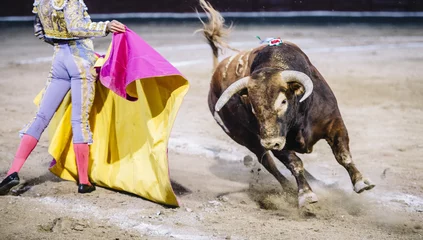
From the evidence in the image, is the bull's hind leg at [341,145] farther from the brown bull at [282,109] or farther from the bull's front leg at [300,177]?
the bull's front leg at [300,177]

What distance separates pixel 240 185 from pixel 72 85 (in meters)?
1.39

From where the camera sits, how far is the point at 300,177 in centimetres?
421

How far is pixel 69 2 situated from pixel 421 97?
14.7 ft

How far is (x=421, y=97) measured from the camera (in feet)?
23.8

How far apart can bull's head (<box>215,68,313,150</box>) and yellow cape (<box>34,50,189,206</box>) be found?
526 millimetres

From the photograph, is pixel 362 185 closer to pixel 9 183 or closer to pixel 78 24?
pixel 78 24

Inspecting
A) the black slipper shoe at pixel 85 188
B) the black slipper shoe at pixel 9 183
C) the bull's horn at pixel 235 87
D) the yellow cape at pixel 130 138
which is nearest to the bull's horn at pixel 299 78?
the bull's horn at pixel 235 87

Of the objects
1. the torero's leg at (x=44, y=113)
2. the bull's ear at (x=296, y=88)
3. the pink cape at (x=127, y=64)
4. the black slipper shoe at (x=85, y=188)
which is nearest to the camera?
the bull's ear at (x=296, y=88)

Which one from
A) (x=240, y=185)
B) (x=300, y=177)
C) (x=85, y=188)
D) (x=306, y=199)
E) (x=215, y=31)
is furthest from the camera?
(x=215, y=31)

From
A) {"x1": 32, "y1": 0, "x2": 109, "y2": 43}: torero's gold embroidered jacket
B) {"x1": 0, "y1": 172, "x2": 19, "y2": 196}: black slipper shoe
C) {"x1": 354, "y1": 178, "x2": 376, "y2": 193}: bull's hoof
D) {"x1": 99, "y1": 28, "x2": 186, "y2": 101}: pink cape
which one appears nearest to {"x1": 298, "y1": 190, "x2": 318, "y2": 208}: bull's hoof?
{"x1": 354, "y1": 178, "x2": 376, "y2": 193}: bull's hoof

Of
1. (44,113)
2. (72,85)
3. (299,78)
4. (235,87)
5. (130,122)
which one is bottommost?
(130,122)

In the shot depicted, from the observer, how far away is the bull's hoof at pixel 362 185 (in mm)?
4066

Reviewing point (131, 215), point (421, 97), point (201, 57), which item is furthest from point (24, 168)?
point (201, 57)

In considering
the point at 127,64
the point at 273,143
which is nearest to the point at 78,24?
the point at 127,64
